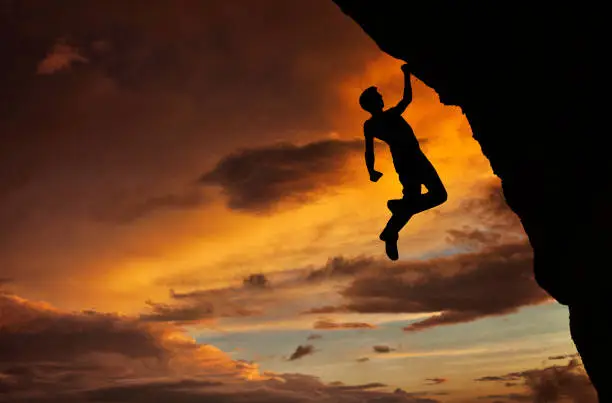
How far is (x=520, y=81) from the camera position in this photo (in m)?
11.4

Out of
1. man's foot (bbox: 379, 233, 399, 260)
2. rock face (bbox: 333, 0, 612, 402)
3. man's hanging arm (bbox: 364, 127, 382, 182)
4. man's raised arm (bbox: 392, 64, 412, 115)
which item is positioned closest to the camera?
rock face (bbox: 333, 0, 612, 402)

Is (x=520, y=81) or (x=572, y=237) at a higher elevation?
(x=520, y=81)

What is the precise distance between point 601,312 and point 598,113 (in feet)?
10.2

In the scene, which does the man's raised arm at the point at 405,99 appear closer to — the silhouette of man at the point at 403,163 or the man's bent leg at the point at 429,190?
the silhouette of man at the point at 403,163

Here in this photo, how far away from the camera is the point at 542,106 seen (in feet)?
36.2

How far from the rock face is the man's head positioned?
1.54 m

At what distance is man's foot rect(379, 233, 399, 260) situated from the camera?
12.3 metres

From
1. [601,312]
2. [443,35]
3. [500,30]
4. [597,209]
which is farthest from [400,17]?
[601,312]

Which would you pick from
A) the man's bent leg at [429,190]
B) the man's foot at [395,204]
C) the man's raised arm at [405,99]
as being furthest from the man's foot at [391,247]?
the man's raised arm at [405,99]

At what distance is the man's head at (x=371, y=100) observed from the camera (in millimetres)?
12086

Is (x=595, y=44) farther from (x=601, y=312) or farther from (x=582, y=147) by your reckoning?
(x=601, y=312)

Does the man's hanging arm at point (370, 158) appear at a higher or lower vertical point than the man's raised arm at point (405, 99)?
lower

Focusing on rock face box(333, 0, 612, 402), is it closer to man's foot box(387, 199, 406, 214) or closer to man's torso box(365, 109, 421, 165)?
man's torso box(365, 109, 421, 165)

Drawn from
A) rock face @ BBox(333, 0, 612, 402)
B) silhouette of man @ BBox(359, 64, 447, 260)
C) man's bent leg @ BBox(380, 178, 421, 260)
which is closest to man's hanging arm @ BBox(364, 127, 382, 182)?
silhouette of man @ BBox(359, 64, 447, 260)
